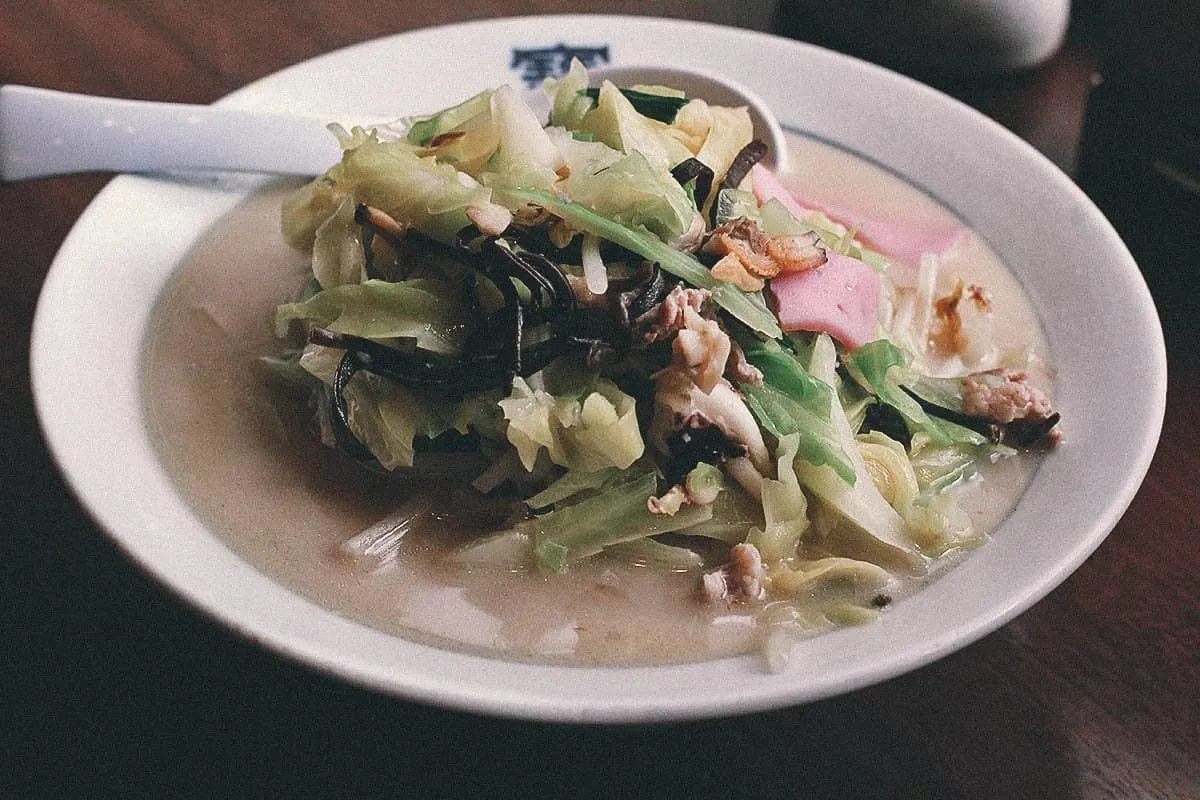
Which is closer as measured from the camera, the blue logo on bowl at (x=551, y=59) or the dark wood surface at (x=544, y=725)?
the dark wood surface at (x=544, y=725)

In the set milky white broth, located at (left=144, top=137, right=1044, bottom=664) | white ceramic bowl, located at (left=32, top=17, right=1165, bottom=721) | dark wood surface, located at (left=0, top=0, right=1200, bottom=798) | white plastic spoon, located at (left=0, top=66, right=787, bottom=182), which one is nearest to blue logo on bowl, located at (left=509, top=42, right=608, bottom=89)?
white ceramic bowl, located at (left=32, top=17, right=1165, bottom=721)

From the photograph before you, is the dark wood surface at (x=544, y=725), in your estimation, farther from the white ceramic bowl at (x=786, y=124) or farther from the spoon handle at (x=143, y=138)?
the spoon handle at (x=143, y=138)

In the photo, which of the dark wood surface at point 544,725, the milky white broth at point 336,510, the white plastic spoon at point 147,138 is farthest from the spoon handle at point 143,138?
the dark wood surface at point 544,725

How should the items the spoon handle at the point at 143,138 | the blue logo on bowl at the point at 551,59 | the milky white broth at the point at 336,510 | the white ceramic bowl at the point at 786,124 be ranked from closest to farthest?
1. the white ceramic bowl at the point at 786,124
2. the milky white broth at the point at 336,510
3. the spoon handle at the point at 143,138
4. the blue logo on bowl at the point at 551,59

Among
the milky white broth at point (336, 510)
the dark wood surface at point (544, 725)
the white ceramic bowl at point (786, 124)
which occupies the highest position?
the white ceramic bowl at point (786, 124)

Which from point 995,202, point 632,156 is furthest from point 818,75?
point 632,156

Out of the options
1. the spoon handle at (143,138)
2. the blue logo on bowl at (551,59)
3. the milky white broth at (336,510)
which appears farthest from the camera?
the blue logo on bowl at (551,59)

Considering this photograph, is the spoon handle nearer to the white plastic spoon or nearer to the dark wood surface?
the white plastic spoon
